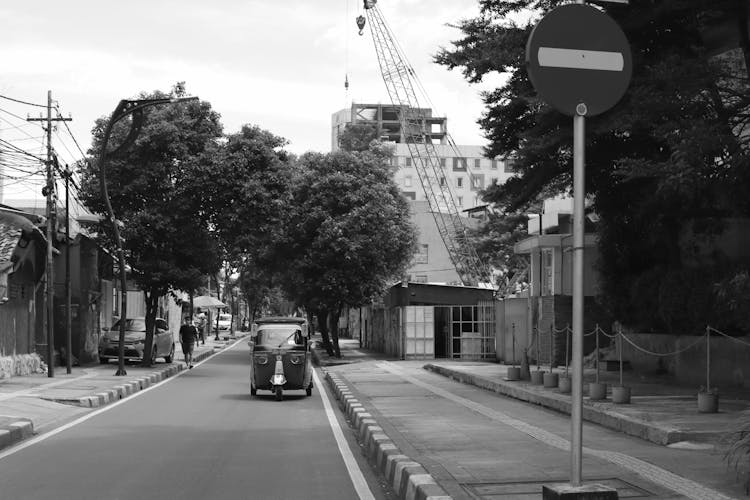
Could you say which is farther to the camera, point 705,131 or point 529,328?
point 529,328

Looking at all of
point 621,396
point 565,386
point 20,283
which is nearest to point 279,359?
point 565,386

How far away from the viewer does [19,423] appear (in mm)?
13273

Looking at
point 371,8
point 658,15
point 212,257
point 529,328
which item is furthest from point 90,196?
point 371,8

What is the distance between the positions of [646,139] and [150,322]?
66.8 ft

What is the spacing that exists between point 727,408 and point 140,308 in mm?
48856

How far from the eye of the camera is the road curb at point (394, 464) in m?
7.77

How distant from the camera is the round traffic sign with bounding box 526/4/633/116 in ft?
20.3

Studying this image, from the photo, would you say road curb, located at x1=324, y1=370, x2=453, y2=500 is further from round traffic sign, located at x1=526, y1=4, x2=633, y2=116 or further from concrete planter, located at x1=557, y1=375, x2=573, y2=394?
concrete planter, located at x1=557, y1=375, x2=573, y2=394

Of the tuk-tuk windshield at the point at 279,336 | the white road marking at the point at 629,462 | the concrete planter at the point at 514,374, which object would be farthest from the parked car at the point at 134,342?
the white road marking at the point at 629,462

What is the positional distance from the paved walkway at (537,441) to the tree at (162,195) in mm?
12369

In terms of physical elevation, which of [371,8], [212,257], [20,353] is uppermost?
[371,8]

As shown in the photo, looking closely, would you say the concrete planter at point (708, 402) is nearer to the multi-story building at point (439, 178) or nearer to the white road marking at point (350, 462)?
the white road marking at point (350, 462)

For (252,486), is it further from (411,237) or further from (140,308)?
(140,308)

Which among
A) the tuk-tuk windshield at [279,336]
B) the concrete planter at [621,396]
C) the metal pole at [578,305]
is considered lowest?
the concrete planter at [621,396]
